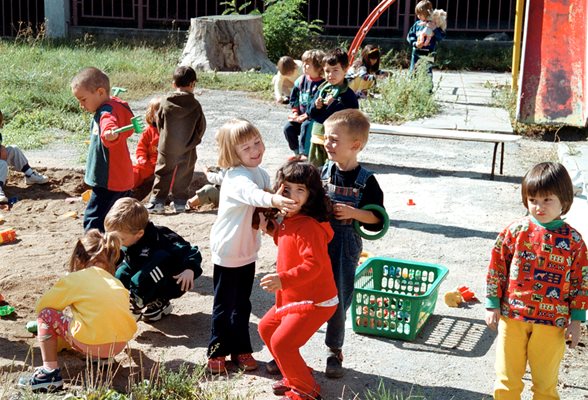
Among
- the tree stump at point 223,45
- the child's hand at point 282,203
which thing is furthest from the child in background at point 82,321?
the tree stump at point 223,45

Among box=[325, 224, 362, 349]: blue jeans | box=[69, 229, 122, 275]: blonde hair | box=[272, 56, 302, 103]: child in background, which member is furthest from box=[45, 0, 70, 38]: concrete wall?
box=[325, 224, 362, 349]: blue jeans

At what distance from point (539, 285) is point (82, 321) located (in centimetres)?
236

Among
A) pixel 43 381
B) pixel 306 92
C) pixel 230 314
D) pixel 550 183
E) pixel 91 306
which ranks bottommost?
pixel 43 381

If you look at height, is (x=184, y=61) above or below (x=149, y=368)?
above

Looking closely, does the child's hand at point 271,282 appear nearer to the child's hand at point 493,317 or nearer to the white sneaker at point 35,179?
the child's hand at point 493,317

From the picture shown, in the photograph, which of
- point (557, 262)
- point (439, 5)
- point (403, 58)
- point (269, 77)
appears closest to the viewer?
point (557, 262)

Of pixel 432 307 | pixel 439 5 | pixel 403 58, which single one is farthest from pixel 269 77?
pixel 432 307

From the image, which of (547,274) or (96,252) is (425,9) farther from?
(547,274)

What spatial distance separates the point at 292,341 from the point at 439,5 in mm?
18020

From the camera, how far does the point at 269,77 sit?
15852 millimetres

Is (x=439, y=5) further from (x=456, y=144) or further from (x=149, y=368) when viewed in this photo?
(x=149, y=368)

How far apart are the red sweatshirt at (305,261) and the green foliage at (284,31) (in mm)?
13596

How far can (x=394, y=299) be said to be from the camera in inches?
219

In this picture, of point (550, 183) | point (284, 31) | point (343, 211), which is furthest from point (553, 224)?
point (284, 31)
